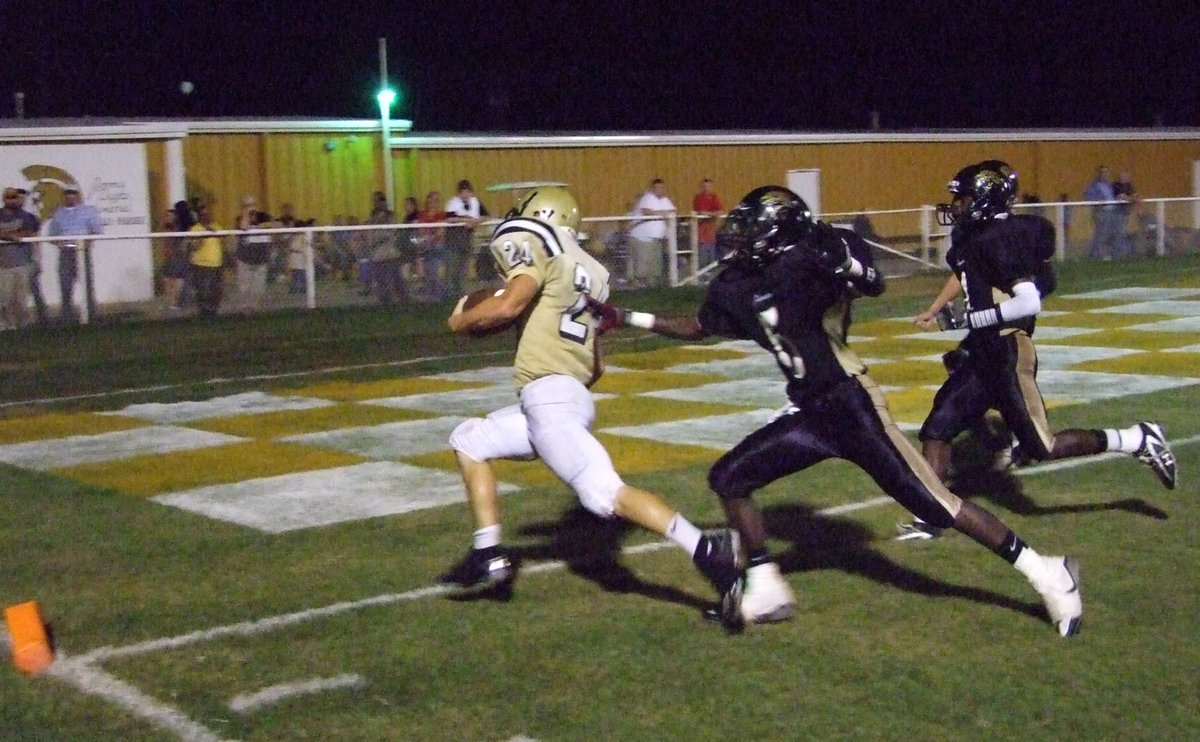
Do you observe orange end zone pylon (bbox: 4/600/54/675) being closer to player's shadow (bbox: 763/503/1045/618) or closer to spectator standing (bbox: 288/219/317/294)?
player's shadow (bbox: 763/503/1045/618)

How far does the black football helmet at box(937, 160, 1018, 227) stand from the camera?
24.0 ft

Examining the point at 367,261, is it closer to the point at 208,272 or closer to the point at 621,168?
the point at 208,272

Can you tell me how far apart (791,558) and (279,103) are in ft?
180

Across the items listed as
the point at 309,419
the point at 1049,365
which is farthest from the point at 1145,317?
the point at 309,419

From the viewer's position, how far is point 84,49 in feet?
182

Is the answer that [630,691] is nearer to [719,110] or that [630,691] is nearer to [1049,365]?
[1049,365]

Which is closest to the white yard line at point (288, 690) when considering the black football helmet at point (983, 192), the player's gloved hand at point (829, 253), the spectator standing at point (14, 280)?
the player's gloved hand at point (829, 253)

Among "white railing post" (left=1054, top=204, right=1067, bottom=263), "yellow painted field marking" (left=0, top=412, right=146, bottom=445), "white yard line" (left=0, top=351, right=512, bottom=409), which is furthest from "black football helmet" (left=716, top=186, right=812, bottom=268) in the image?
"white railing post" (left=1054, top=204, right=1067, bottom=263)

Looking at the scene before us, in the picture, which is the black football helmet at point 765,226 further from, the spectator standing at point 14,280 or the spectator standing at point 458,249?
the spectator standing at point 458,249

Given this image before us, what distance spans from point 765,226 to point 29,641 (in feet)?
9.87

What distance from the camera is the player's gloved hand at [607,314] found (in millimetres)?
6133

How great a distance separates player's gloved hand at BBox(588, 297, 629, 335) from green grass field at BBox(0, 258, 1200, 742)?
1106 millimetres

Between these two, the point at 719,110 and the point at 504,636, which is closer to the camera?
the point at 504,636

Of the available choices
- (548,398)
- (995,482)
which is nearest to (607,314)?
(548,398)
